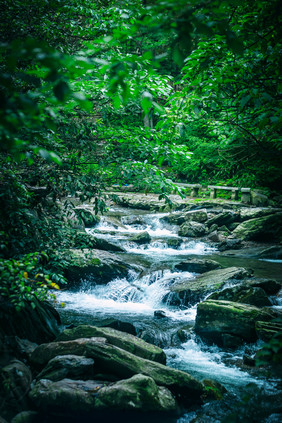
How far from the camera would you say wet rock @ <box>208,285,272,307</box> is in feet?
21.2

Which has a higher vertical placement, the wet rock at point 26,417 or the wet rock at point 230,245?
the wet rock at point 230,245

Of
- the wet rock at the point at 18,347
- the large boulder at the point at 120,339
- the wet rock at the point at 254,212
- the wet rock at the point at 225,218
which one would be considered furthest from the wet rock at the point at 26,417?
the wet rock at the point at 254,212

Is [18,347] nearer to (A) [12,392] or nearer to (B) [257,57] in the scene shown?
(A) [12,392]

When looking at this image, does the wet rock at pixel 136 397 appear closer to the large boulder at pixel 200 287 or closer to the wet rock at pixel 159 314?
the wet rock at pixel 159 314

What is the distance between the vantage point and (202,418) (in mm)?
3598

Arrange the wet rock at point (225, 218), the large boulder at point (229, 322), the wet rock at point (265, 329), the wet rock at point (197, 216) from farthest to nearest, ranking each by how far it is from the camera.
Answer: the wet rock at point (197, 216) < the wet rock at point (225, 218) < the large boulder at point (229, 322) < the wet rock at point (265, 329)

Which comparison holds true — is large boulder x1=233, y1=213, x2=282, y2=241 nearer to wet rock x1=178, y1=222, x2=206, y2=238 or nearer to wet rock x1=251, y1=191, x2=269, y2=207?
wet rock x1=178, y1=222, x2=206, y2=238

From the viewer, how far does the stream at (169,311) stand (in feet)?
14.3

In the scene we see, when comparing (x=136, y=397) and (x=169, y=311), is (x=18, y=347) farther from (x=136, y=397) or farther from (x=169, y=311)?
(x=169, y=311)

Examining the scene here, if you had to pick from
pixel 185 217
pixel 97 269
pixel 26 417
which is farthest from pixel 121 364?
pixel 185 217

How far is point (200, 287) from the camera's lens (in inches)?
300

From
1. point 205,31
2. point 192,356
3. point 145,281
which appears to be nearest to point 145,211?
point 145,281

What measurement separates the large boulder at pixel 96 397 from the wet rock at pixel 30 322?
1.17m

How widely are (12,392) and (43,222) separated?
2381mm
